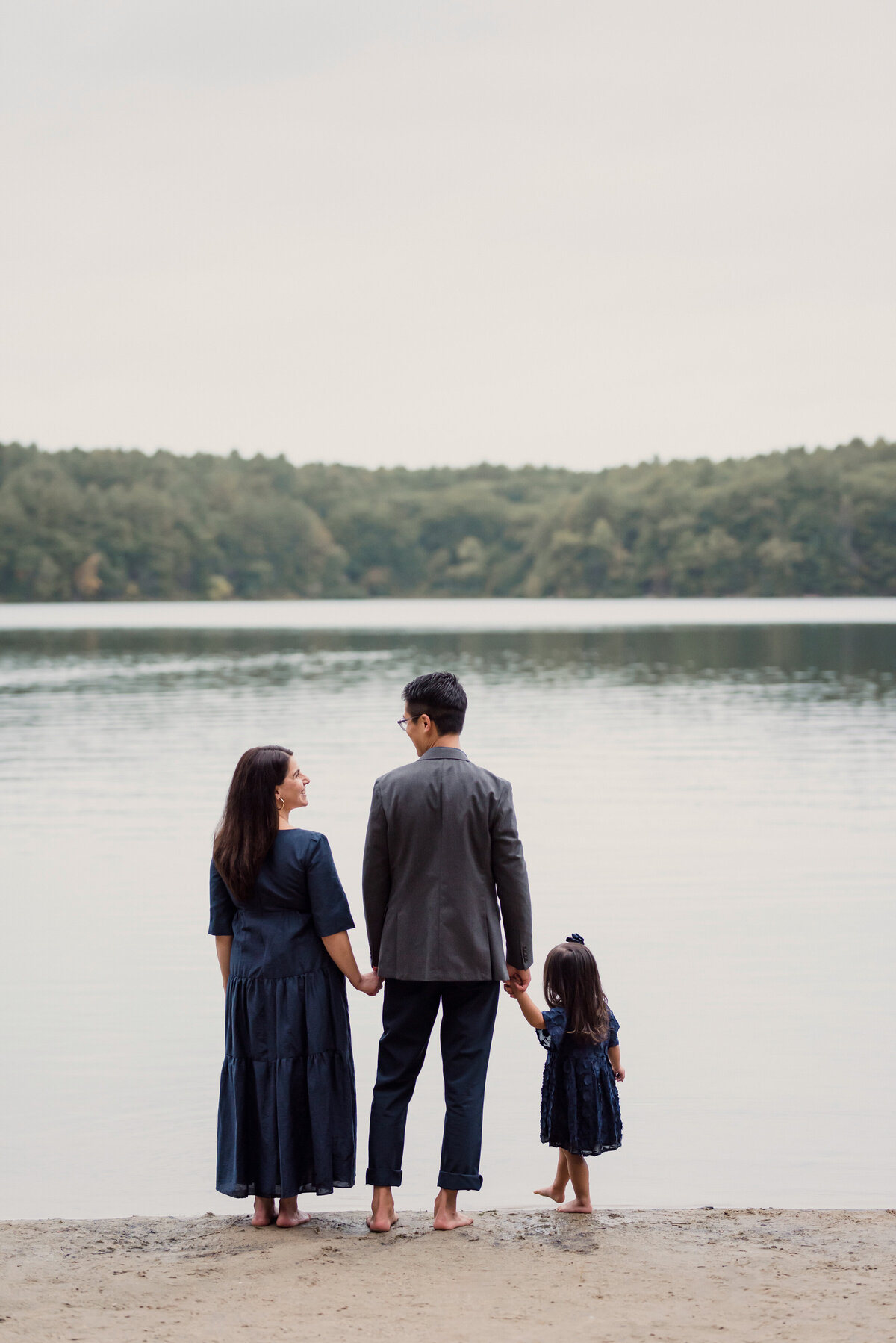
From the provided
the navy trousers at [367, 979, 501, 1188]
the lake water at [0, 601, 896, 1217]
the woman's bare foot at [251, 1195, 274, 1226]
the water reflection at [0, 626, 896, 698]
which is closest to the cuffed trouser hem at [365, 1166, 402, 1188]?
the navy trousers at [367, 979, 501, 1188]

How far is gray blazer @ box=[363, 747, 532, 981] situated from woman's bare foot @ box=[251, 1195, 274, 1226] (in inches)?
31.2

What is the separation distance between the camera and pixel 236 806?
175 inches

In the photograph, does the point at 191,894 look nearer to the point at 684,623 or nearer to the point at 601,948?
the point at 601,948

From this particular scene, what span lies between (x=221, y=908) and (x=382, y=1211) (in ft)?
3.26

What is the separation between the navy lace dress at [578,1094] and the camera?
4582 mm

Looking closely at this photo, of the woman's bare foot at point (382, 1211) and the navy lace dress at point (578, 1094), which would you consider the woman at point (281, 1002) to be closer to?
the woman's bare foot at point (382, 1211)

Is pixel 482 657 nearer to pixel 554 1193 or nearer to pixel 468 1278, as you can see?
pixel 554 1193

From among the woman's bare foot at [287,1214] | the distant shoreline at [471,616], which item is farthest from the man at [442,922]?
the distant shoreline at [471,616]

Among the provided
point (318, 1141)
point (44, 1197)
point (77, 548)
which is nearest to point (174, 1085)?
point (44, 1197)

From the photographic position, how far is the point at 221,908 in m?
4.54

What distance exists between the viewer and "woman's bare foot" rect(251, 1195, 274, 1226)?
15.0 ft

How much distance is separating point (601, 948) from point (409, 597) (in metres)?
155

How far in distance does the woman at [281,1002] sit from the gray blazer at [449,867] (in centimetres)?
18

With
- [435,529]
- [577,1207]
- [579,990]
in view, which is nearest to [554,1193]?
[577,1207]
